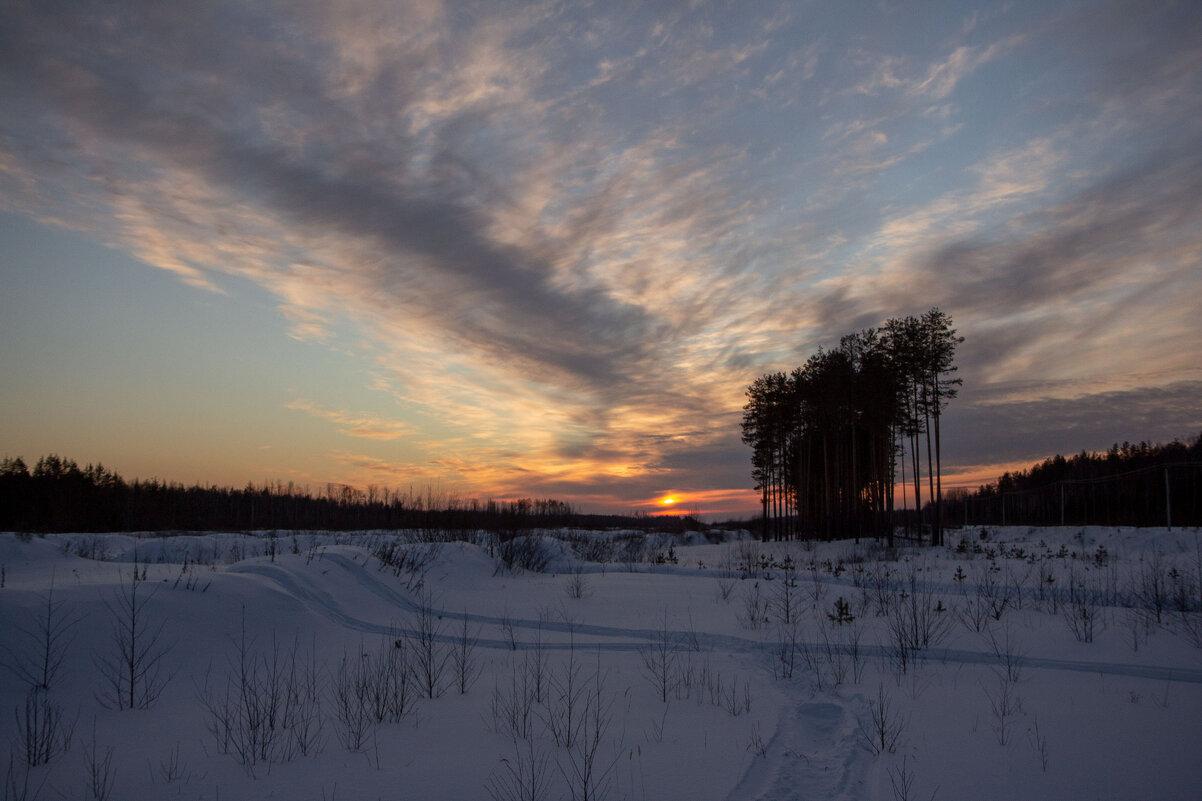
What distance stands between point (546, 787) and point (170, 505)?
8315 centimetres

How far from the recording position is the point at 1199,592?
36.7 ft

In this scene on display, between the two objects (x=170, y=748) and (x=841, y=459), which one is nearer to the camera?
(x=170, y=748)

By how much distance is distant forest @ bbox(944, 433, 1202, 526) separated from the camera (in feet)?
147

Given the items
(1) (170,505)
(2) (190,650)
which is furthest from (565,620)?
(1) (170,505)

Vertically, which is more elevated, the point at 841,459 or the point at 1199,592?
the point at 841,459

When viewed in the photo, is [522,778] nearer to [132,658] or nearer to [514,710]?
[514,710]

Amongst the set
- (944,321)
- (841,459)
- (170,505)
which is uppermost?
(944,321)

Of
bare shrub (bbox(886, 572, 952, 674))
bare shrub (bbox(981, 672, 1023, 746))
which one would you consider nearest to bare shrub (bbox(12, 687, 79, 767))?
bare shrub (bbox(981, 672, 1023, 746))

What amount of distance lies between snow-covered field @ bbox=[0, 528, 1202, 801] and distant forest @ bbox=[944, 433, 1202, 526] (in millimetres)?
38823

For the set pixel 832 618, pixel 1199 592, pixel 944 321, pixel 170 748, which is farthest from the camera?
pixel 944 321

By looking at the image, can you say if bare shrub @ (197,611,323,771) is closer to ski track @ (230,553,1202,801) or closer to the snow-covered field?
the snow-covered field

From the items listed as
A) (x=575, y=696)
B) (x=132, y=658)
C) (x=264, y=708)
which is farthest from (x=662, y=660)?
(x=132, y=658)

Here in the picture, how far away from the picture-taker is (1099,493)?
208ft

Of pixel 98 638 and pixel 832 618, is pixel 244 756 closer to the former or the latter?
pixel 98 638
